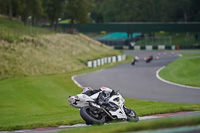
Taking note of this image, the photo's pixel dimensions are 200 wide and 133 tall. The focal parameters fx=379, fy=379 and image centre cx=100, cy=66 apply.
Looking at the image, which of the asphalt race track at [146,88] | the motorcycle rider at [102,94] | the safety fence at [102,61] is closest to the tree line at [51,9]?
the safety fence at [102,61]

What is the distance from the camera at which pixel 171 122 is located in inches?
327

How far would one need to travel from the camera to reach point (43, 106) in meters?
19.8

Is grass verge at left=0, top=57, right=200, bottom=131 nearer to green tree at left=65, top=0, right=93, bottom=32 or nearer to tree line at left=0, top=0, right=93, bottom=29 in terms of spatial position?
tree line at left=0, top=0, right=93, bottom=29

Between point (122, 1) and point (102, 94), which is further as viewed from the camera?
point (122, 1)

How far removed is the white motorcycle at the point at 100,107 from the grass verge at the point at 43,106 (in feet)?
5.35

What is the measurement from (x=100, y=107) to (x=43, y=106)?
7.77 m

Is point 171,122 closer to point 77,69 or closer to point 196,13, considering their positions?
point 77,69

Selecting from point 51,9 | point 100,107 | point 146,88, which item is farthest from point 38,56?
point 51,9

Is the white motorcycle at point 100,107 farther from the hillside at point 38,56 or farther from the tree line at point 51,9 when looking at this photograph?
the tree line at point 51,9

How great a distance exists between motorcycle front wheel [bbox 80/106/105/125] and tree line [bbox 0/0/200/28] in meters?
52.9

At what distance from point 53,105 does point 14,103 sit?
221 cm

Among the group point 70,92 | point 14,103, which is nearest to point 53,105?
point 14,103

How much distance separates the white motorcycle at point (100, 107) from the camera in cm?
1247

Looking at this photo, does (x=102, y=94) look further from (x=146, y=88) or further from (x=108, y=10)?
(x=108, y=10)
